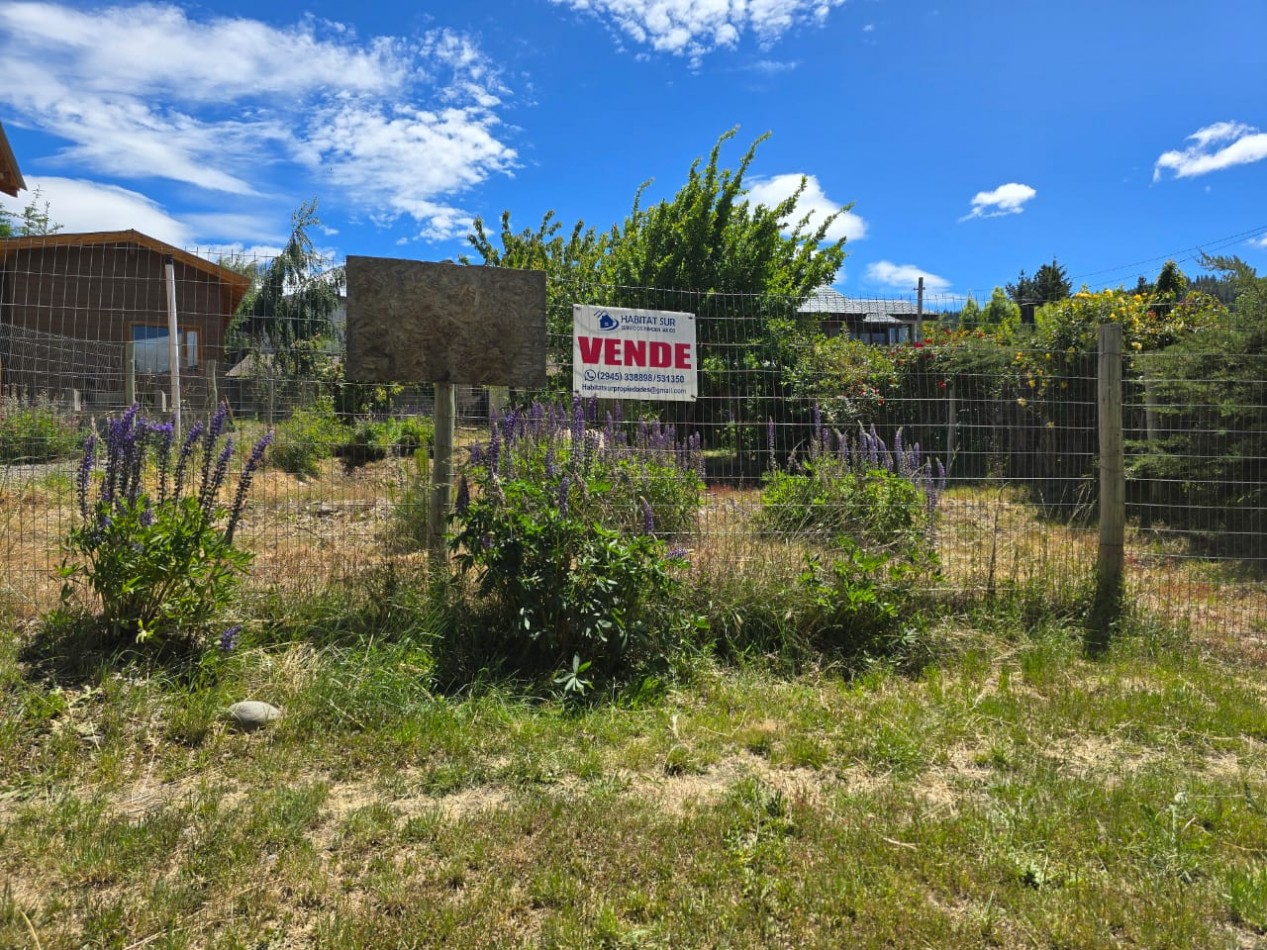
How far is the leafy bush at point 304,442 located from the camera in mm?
5512

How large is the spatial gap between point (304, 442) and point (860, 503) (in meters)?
3.92

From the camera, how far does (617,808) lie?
3.22 metres

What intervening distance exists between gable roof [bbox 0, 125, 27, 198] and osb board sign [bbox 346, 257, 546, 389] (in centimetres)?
1148

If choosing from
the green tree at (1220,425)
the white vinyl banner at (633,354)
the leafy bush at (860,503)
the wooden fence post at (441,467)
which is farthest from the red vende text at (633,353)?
the green tree at (1220,425)

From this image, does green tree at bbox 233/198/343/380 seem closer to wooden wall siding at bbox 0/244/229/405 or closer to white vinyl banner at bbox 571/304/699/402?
wooden wall siding at bbox 0/244/229/405

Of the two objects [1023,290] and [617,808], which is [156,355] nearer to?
[617,808]

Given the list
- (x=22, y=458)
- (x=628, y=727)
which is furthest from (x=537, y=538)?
(x=22, y=458)

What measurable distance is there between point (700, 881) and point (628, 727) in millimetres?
1305

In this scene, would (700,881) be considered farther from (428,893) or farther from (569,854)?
(428,893)

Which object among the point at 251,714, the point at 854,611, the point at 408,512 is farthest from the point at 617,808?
the point at 408,512

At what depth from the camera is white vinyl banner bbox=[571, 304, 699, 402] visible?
5664 mm

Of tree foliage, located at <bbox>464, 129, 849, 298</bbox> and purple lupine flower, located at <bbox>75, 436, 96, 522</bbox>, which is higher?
tree foliage, located at <bbox>464, 129, 849, 298</bbox>

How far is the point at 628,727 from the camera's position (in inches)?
159

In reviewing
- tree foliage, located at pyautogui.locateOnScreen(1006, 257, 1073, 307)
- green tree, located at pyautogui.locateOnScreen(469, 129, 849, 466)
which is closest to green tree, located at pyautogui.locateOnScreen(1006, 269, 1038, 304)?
tree foliage, located at pyautogui.locateOnScreen(1006, 257, 1073, 307)
